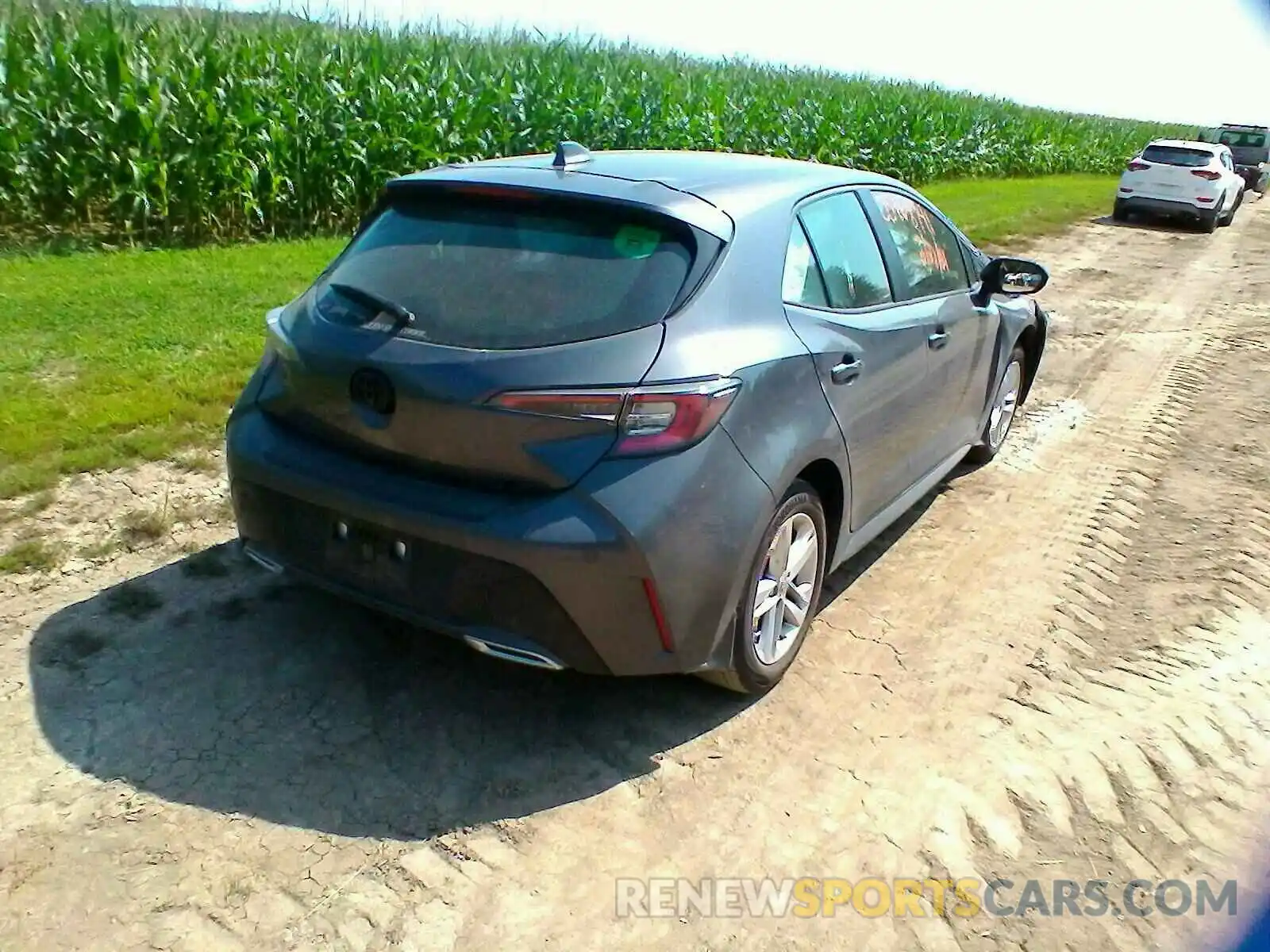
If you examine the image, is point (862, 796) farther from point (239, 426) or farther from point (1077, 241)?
point (1077, 241)

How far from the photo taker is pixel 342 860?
2740 mm

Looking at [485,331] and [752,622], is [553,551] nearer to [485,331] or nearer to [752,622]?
[485,331]

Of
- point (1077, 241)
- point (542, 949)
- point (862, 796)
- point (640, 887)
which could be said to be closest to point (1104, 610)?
point (862, 796)

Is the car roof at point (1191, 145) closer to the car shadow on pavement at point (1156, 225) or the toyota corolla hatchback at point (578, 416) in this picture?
the car shadow on pavement at point (1156, 225)

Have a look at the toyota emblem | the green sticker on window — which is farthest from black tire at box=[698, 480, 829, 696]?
the toyota emblem

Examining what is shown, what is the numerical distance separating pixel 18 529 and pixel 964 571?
3.98 m

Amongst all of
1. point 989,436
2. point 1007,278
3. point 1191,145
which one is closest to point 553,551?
point 1007,278

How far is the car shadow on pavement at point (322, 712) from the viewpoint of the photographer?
299cm

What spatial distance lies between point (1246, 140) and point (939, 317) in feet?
102

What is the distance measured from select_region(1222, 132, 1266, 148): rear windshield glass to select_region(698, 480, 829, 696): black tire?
31.7 meters

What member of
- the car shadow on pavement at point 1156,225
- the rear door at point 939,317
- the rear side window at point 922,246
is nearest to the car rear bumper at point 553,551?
the rear door at point 939,317

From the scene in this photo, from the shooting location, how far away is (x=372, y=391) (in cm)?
308

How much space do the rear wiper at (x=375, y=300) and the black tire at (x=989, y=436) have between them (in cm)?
350

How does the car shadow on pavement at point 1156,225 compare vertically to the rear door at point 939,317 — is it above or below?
below
